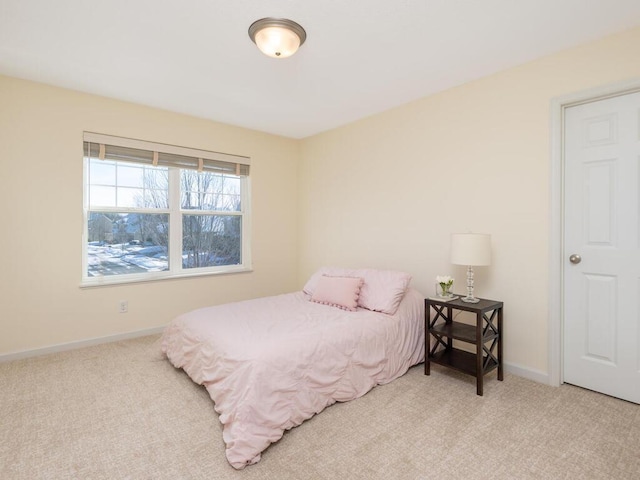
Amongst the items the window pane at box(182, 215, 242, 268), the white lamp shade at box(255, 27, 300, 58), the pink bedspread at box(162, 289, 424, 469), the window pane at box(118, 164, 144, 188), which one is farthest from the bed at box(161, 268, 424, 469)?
the white lamp shade at box(255, 27, 300, 58)

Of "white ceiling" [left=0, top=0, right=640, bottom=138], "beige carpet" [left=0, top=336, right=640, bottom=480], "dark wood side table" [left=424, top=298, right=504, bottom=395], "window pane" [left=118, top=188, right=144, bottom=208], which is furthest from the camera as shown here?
"window pane" [left=118, top=188, right=144, bottom=208]

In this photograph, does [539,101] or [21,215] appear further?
[21,215]

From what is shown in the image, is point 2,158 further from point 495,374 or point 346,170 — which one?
point 495,374

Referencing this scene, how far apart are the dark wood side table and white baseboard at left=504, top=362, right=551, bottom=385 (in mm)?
118

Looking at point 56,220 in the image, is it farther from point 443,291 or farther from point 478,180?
point 478,180

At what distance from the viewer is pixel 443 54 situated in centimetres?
244

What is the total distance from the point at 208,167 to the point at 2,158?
1751 mm

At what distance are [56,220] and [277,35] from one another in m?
2.58

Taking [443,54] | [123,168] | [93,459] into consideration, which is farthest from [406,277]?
[123,168]

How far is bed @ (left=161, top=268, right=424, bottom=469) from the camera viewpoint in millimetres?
1836

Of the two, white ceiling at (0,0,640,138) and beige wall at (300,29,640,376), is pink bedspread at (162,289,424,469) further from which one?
white ceiling at (0,0,640,138)

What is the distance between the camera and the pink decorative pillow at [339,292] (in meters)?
2.93

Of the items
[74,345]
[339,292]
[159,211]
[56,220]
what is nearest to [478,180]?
[339,292]

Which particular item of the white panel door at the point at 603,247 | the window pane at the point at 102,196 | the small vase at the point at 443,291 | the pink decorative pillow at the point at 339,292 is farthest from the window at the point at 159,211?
the white panel door at the point at 603,247
